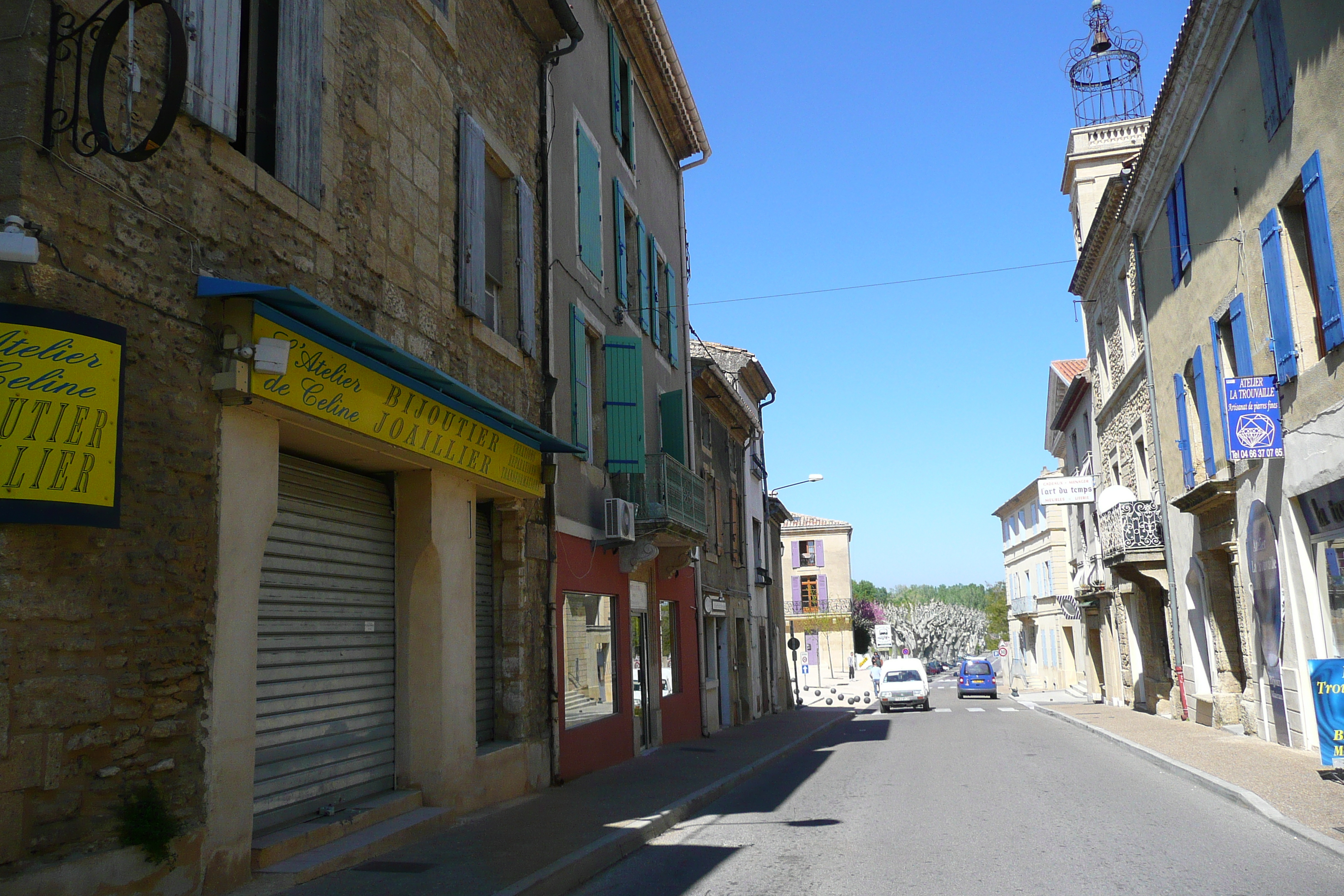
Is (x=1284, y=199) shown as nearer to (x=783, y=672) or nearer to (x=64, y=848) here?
(x=64, y=848)

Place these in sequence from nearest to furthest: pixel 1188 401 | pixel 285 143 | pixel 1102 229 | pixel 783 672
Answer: pixel 285 143 → pixel 1188 401 → pixel 1102 229 → pixel 783 672

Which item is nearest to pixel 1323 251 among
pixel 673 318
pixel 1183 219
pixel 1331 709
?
pixel 1331 709

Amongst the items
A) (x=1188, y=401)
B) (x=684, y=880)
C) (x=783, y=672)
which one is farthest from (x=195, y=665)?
(x=783, y=672)

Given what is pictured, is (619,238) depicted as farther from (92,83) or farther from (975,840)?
(92,83)

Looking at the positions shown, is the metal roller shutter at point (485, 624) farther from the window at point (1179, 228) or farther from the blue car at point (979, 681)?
Result: the blue car at point (979, 681)

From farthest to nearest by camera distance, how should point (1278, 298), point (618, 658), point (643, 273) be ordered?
point (643, 273) → point (618, 658) → point (1278, 298)

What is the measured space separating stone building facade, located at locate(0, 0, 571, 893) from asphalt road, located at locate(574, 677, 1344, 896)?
252 cm

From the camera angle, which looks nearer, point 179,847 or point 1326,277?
point 179,847

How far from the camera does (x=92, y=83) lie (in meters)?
5.36

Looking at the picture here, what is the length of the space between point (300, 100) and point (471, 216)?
2.99 m

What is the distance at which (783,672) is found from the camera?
115 feet

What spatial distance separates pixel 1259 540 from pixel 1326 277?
4.89m

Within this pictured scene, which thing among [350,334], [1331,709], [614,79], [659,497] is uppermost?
[614,79]

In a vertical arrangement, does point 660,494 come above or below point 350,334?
below
